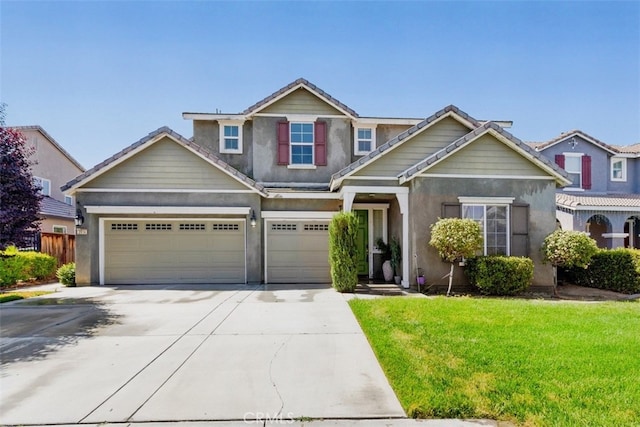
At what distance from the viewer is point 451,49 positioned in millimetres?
12352

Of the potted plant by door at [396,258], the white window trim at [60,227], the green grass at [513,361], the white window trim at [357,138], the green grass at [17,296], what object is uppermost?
the white window trim at [357,138]

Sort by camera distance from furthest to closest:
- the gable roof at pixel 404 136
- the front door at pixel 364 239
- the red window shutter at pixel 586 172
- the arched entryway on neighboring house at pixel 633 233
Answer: the red window shutter at pixel 586 172 < the arched entryway on neighboring house at pixel 633 233 < the front door at pixel 364 239 < the gable roof at pixel 404 136

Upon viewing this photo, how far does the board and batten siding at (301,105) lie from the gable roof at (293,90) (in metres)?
0.18

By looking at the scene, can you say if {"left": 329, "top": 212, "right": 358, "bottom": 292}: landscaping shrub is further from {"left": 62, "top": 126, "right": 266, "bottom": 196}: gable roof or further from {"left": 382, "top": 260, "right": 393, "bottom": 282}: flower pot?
{"left": 62, "top": 126, "right": 266, "bottom": 196}: gable roof

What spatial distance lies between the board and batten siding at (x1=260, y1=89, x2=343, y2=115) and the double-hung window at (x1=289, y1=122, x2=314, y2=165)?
1.95 feet

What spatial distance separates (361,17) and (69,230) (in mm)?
20028

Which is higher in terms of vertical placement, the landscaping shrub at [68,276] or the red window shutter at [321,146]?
the red window shutter at [321,146]

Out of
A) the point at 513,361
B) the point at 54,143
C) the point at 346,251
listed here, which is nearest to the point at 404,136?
the point at 346,251

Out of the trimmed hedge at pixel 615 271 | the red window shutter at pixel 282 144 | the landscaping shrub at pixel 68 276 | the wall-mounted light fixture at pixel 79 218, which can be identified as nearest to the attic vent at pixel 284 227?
the red window shutter at pixel 282 144

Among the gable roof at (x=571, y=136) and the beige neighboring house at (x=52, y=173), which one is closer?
the beige neighboring house at (x=52, y=173)

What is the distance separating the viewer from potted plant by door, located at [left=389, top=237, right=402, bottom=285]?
12.0m

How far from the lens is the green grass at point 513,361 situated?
355 centimetres

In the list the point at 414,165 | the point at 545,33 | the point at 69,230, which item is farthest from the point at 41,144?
the point at 545,33

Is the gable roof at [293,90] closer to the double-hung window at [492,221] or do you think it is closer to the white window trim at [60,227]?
the double-hung window at [492,221]
